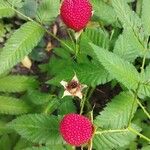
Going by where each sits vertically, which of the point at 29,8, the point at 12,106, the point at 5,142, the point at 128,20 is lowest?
the point at 5,142

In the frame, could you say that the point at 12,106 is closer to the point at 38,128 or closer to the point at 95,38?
the point at 38,128

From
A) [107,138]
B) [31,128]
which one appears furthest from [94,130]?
[31,128]

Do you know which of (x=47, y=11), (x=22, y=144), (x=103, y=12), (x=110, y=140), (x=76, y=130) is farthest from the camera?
(x=22, y=144)

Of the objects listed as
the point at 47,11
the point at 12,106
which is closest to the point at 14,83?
the point at 12,106

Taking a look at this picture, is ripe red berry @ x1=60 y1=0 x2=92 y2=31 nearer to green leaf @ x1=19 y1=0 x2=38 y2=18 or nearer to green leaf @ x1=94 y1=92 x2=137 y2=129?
green leaf @ x1=94 y1=92 x2=137 y2=129

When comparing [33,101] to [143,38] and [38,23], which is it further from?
[143,38]

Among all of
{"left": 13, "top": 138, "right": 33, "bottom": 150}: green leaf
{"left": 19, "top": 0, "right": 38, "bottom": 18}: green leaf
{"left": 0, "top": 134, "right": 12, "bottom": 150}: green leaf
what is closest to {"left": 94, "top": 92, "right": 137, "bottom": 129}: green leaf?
{"left": 13, "top": 138, "right": 33, "bottom": 150}: green leaf

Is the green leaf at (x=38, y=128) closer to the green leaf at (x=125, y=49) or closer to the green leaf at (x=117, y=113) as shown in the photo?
the green leaf at (x=117, y=113)
